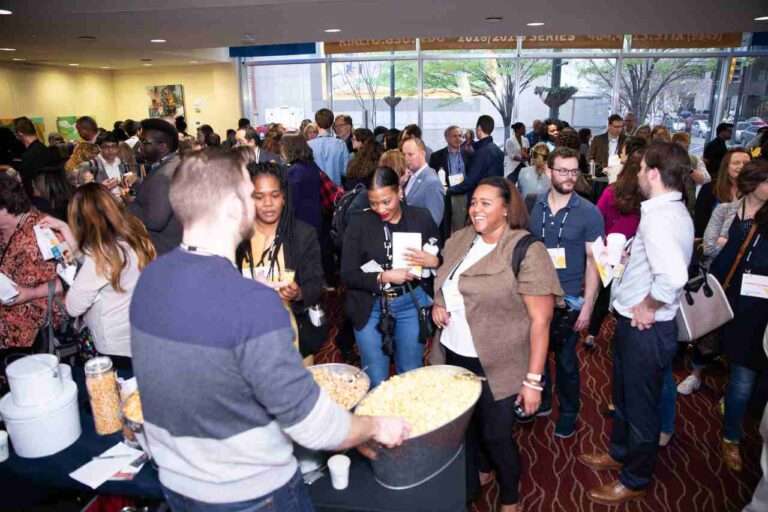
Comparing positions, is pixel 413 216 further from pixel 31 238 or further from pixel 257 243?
pixel 31 238

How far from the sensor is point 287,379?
1078mm

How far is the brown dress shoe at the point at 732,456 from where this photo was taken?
2.72 metres

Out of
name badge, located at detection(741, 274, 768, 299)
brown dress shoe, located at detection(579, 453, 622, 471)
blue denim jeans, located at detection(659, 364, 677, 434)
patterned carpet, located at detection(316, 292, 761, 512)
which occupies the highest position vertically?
name badge, located at detection(741, 274, 768, 299)

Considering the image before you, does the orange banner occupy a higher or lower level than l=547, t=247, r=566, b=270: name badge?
higher

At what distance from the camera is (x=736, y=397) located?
2.67 m

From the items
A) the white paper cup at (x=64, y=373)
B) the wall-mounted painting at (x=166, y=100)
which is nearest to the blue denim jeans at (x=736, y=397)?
the white paper cup at (x=64, y=373)

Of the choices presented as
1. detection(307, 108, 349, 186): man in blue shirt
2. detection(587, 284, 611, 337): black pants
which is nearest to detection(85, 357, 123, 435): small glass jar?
detection(587, 284, 611, 337): black pants

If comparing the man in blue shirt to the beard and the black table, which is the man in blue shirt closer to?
the beard

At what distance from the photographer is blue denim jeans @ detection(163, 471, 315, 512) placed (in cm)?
122

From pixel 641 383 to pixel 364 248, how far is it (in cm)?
136

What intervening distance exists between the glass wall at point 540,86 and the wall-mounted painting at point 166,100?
1.82m

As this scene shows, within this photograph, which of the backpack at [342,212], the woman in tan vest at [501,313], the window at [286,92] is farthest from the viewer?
the window at [286,92]

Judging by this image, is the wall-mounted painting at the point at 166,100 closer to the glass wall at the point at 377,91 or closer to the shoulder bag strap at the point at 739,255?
the glass wall at the point at 377,91

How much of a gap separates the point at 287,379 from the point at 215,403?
0.16 meters
